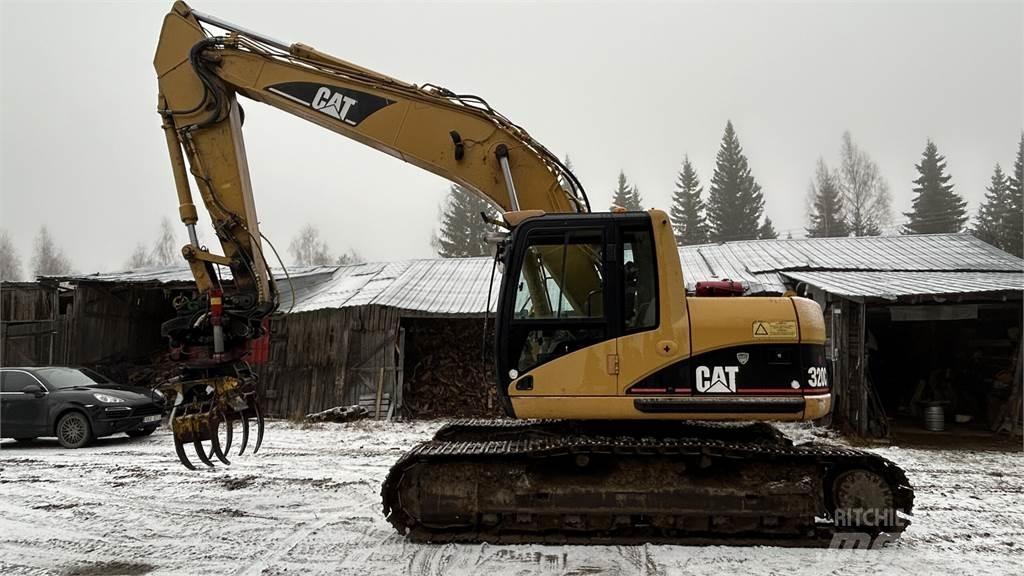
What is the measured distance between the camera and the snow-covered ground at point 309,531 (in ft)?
15.0

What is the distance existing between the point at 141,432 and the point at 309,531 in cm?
741

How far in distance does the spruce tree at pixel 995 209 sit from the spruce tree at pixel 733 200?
42.9 ft

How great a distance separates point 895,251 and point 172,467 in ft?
57.1

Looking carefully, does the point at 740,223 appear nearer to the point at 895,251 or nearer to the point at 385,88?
the point at 895,251

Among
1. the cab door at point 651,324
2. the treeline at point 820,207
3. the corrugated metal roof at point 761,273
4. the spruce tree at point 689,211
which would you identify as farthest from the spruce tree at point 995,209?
the cab door at point 651,324

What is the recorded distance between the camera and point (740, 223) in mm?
41312

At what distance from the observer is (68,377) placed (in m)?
10.9

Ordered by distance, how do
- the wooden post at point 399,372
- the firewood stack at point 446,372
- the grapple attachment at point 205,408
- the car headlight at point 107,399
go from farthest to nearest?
1. the firewood stack at point 446,372
2. the wooden post at point 399,372
3. the car headlight at point 107,399
4. the grapple attachment at point 205,408

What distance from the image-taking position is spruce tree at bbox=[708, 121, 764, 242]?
4128 cm

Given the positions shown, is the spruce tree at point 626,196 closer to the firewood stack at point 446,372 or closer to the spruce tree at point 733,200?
the spruce tree at point 733,200

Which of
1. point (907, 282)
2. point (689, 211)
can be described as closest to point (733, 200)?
point (689, 211)

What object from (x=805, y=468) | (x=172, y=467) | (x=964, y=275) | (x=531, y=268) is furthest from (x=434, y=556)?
(x=964, y=275)

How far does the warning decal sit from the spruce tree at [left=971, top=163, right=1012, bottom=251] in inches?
1604

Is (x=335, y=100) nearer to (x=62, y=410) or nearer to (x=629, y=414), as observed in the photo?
(x=629, y=414)
